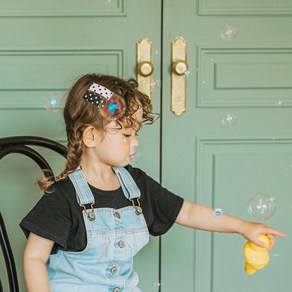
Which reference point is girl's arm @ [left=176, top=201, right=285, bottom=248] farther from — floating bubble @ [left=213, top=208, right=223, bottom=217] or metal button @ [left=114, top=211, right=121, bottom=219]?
metal button @ [left=114, top=211, right=121, bottom=219]

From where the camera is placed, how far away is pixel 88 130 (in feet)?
5.23

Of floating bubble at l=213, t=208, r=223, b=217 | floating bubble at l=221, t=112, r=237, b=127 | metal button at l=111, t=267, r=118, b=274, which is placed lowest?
metal button at l=111, t=267, r=118, b=274

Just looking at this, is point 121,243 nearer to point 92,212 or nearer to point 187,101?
point 92,212

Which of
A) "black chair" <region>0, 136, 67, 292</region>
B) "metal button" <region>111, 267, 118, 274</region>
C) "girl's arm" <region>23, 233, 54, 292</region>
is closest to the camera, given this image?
"girl's arm" <region>23, 233, 54, 292</region>

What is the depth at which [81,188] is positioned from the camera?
159 cm

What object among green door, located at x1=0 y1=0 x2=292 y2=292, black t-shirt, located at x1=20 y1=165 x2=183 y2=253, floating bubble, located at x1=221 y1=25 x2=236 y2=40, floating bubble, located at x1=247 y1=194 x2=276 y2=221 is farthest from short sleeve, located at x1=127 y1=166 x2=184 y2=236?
floating bubble, located at x1=221 y1=25 x2=236 y2=40

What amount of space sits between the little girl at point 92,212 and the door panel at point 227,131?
1.67 feet

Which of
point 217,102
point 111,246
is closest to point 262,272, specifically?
point 217,102

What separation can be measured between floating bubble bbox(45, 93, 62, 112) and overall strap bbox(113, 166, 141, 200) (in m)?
0.48

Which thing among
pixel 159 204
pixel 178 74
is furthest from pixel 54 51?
pixel 159 204

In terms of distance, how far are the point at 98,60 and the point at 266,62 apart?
57cm

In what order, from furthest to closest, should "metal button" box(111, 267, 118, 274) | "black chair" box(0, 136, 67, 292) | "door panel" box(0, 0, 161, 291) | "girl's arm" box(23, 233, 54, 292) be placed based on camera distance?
1. "door panel" box(0, 0, 161, 291)
2. "black chair" box(0, 136, 67, 292)
3. "metal button" box(111, 267, 118, 274)
4. "girl's arm" box(23, 233, 54, 292)

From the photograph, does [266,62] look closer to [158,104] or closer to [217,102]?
[217,102]

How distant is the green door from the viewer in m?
2.10
